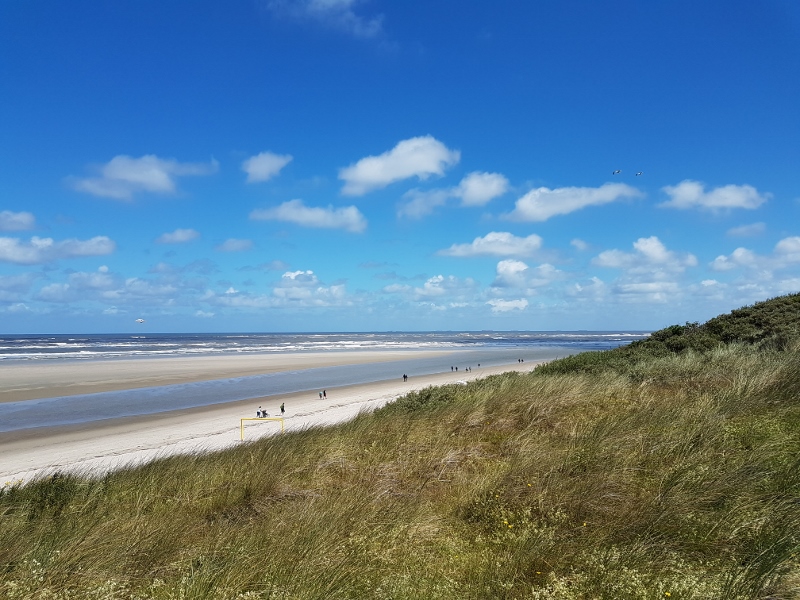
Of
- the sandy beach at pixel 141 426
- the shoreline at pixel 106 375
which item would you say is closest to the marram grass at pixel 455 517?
the sandy beach at pixel 141 426

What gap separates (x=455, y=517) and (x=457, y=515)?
0.05 metres

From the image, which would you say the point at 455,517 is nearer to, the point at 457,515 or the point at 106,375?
the point at 457,515

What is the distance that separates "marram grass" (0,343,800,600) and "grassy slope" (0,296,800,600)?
2cm

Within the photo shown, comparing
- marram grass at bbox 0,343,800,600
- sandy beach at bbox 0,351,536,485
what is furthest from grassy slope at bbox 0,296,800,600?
sandy beach at bbox 0,351,536,485

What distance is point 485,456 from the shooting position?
24.0 ft

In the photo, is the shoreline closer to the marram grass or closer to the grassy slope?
the grassy slope

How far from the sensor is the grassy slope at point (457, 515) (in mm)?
3756

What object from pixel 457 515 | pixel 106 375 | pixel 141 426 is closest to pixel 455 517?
pixel 457 515

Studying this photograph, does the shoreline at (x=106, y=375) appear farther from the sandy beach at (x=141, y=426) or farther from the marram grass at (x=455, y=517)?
the marram grass at (x=455, y=517)

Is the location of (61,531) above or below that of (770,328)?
below

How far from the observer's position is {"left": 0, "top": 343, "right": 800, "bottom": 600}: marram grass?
3.74 meters

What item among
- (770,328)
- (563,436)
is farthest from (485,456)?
(770,328)

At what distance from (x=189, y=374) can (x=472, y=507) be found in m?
41.9

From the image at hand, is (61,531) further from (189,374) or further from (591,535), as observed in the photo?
(189,374)
